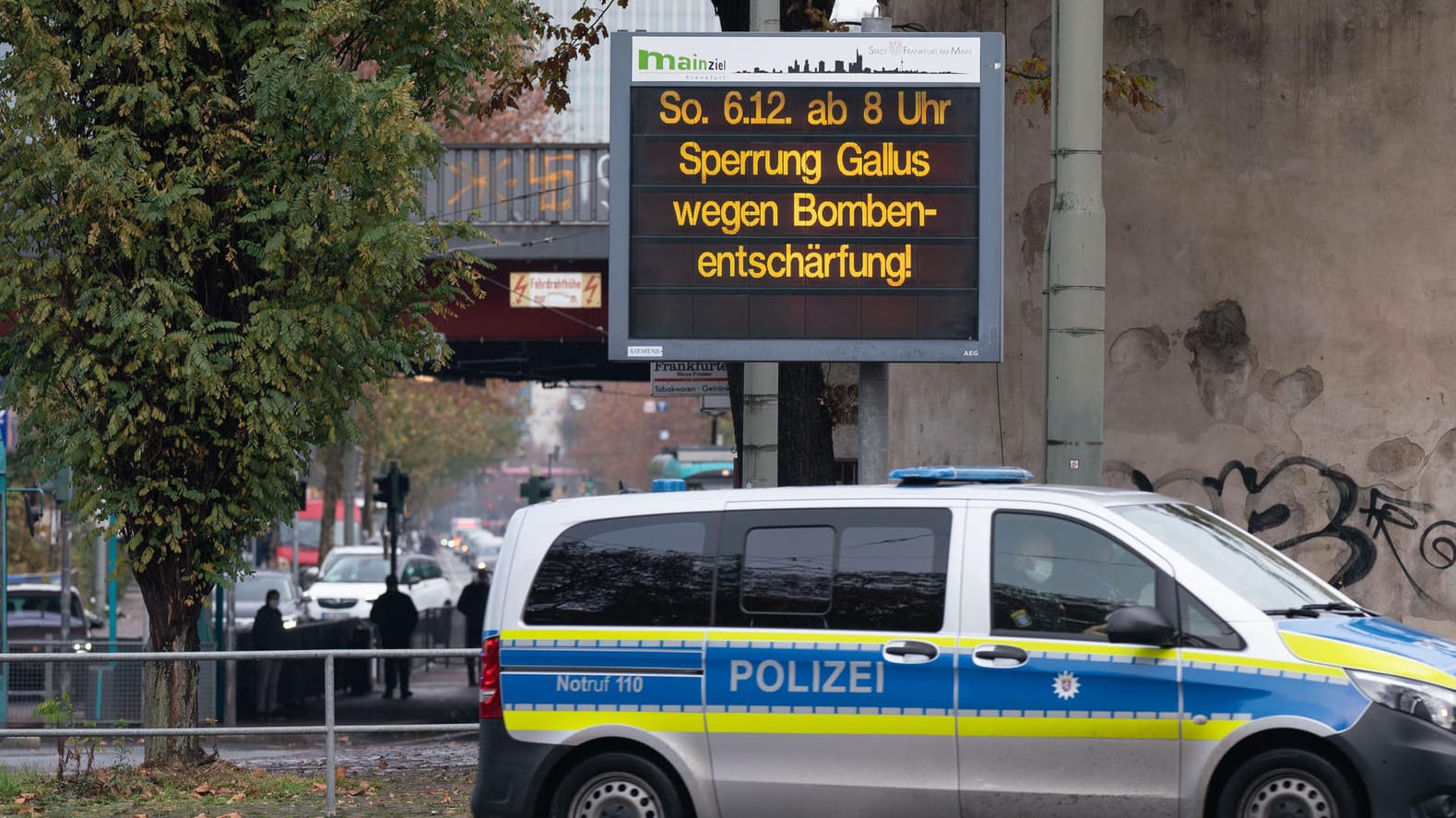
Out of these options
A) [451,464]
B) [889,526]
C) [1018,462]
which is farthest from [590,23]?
[451,464]

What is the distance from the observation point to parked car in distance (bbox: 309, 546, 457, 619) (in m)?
34.2

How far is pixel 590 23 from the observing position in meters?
17.7

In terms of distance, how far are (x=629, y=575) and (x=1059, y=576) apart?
190cm

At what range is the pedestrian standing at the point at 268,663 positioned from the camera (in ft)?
70.6

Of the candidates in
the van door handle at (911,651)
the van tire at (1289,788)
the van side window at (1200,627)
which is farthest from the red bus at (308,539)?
the van tire at (1289,788)

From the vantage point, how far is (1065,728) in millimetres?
7906

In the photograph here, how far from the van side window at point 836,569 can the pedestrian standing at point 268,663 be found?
12.8m

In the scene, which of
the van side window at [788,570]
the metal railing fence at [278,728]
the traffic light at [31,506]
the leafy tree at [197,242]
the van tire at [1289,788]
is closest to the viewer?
the van tire at [1289,788]

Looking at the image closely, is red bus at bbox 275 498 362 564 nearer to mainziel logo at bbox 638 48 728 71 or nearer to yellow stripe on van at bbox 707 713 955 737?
mainziel logo at bbox 638 48 728 71

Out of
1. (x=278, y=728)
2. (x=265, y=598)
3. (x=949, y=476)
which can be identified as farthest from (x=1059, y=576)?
(x=265, y=598)

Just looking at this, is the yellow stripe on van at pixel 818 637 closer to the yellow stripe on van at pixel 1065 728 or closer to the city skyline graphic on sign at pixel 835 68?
the yellow stripe on van at pixel 1065 728

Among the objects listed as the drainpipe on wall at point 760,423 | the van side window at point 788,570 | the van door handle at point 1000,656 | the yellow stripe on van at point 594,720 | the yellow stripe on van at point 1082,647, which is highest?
the drainpipe on wall at point 760,423

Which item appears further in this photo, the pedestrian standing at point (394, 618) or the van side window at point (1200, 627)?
the pedestrian standing at point (394, 618)

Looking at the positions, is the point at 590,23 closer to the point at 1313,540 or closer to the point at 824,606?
the point at 1313,540
